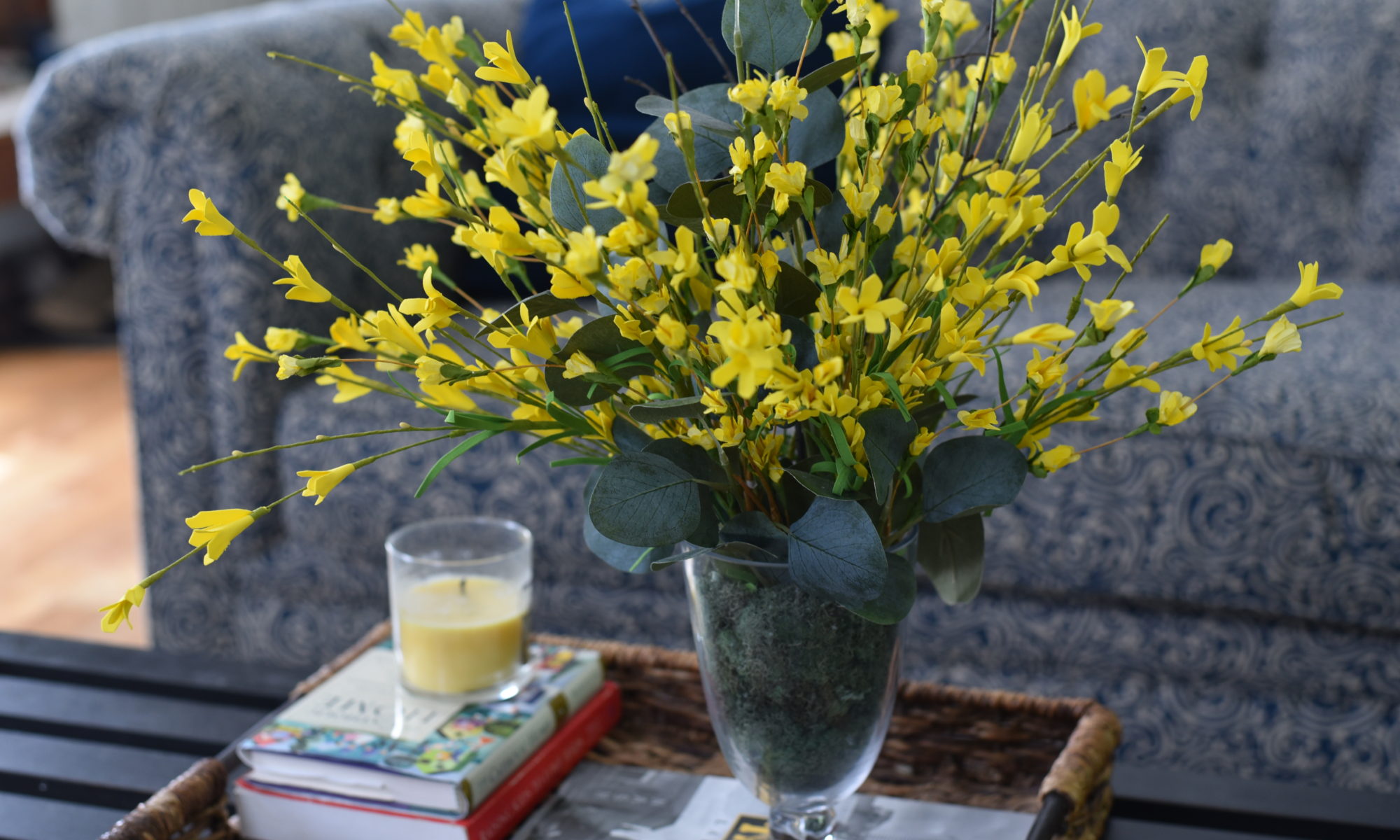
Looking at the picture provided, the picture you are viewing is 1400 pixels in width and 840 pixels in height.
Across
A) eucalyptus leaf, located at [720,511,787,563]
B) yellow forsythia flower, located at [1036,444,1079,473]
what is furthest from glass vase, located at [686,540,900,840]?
yellow forsythia flower, located at [1036,444,1079,473]

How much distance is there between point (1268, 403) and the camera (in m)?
1.15

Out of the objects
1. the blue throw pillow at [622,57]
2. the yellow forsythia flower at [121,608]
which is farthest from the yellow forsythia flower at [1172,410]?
the blue throw pillow at [622,57]

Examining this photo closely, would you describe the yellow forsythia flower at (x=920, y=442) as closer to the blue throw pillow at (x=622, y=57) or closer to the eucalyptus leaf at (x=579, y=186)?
the eucalyptus leaf at (x=579, y=186)

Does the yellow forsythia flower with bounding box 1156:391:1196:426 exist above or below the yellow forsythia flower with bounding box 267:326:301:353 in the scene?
below

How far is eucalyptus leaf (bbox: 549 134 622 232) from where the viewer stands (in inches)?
20.7

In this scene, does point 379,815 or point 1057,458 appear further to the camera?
point 379,815

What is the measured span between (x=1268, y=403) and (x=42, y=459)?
2.34m

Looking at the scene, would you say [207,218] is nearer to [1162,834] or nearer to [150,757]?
[150,757]

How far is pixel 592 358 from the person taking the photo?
55cm

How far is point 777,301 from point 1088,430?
28.3 inches

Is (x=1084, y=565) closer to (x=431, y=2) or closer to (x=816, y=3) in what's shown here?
(x=816, y=3)

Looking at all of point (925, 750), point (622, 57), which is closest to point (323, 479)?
point (925, 750)

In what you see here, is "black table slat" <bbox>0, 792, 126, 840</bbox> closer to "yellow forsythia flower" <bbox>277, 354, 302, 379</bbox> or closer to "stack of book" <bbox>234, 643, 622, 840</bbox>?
"stack of book" <bbox>234, 643, 622, 840</bbox>

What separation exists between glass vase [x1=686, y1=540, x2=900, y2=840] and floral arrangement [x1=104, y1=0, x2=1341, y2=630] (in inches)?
1.2
